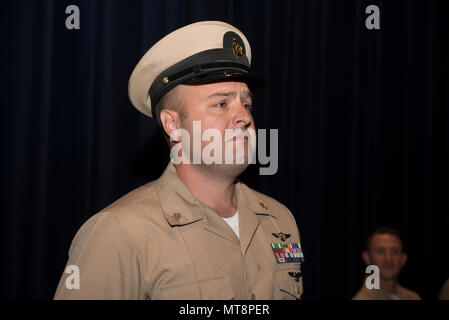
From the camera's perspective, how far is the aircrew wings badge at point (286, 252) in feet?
4.43

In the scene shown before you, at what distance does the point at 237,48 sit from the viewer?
1353 mm

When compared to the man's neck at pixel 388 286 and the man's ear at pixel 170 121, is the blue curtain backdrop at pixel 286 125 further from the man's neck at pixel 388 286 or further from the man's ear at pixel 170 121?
the man's ear at pixel 170 121

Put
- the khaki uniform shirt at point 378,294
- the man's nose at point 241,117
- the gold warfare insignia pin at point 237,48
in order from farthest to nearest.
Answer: the khaki uniform shirt at point 378,294, the gold warfare insignia pin at point 237,48, the man's nose at point 241,117

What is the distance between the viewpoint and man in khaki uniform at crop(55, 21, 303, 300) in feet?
3.69

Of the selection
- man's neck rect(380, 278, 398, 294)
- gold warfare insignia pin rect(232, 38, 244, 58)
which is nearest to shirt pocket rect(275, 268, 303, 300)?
gold warfare insignia pin rect(232, 38, 244, 58)

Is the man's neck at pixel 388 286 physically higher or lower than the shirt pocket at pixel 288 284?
lower

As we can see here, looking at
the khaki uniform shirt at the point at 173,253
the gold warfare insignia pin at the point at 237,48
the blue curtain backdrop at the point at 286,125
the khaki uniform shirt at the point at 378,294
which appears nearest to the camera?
the khaki uniform shirt at the point at 173,253

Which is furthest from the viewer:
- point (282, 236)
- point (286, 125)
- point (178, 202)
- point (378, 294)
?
point (286, 125)

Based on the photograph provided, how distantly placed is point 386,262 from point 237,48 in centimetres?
143

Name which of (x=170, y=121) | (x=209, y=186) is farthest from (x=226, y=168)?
(x=170, y=121)

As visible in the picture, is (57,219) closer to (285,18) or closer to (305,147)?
(305,147)

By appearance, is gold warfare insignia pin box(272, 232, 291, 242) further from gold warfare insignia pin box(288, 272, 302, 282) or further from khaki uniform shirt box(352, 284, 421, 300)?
khaki uniform shirt box(352, 284, 421, 300)

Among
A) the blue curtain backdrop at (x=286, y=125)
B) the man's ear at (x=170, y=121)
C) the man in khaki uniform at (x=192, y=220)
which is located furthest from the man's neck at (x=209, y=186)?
the blue curtain backdrop at (x=286, y=125)

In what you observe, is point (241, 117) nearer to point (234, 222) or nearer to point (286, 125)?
point (234, 222)
